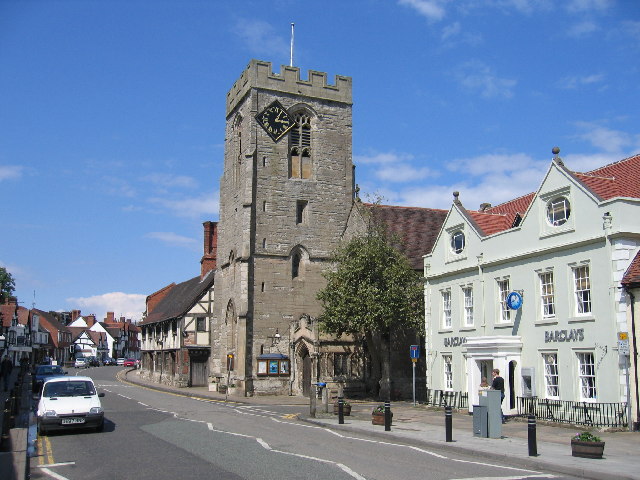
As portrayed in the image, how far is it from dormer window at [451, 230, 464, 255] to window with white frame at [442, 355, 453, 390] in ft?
15.0

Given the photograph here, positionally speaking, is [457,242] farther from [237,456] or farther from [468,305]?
[237,456]

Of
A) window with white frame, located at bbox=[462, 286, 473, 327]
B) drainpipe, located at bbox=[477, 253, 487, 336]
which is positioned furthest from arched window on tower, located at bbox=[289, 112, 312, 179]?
drainpipe, located at bbox=[477, 253, 487, 336]

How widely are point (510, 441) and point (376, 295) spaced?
15.4 metres

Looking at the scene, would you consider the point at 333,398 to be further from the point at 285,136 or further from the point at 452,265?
the point at 285,136

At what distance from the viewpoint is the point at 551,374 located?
2267 centimetres

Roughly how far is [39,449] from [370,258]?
19.6 metres

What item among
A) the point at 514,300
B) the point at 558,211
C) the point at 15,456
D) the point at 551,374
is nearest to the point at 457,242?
the point at 514,300

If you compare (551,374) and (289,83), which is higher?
(289,83)

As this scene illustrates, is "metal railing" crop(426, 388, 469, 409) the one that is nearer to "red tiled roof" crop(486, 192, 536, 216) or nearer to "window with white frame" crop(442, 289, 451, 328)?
"window with white frame" crop(442, 289, 451, 328)

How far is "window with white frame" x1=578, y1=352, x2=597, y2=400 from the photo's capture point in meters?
20.9

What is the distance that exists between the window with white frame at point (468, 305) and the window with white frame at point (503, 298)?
1899 mm

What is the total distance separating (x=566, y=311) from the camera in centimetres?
2202

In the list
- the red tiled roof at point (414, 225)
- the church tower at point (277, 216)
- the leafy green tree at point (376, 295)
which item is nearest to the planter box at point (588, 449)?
the leafy green tree at point (376, 295)

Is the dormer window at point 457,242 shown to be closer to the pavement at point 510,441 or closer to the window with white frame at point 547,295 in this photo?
the window with white frame at point 547,295
